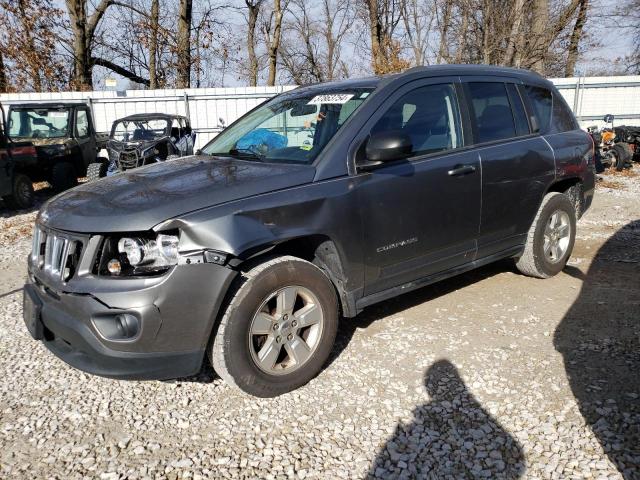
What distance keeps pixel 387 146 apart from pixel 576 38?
21.2m

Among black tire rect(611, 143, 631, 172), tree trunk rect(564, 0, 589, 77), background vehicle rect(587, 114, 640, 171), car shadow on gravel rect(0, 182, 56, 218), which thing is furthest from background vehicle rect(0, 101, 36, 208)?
tree trunk rect(564, 0, 589, 77)

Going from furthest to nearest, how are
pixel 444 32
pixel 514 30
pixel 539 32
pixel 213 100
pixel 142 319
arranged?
1. pixel 444 32
2. pixel 514 30
3. pixel 539 32
4. pixel 213 100
5. pixel 142 319

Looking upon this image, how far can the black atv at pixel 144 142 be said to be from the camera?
392 inches

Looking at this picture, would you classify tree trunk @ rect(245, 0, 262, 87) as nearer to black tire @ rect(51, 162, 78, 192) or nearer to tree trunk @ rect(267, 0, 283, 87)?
tree trunk @ rect(267, 0, 283, 87)

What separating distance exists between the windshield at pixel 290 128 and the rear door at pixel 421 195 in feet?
0.85

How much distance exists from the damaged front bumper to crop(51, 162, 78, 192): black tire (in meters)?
8.86

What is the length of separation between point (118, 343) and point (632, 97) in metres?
18.4

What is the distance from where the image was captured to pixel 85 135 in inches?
449

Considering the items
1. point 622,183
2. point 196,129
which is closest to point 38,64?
point 196,129

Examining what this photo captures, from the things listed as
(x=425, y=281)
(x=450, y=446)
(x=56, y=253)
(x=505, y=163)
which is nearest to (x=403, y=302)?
(x=425, y=281)

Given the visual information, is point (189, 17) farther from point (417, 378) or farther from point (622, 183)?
point (417, 378)

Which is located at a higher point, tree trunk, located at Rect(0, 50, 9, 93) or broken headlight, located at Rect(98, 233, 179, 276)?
tree trunk, located at Rect(0, 50, 9, 93)

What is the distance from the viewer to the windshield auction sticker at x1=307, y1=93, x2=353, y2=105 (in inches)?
140

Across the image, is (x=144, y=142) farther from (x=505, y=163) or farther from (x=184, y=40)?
(x=184, y=40)
